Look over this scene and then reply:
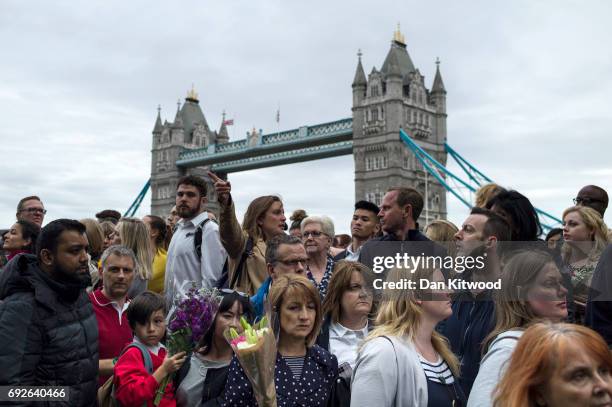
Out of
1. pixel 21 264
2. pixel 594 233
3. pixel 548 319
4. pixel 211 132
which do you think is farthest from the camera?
pixel 211 132

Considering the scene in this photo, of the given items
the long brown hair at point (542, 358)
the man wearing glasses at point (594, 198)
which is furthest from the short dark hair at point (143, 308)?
the man wearing glasses at point (594, 198)

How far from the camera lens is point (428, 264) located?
2729mm

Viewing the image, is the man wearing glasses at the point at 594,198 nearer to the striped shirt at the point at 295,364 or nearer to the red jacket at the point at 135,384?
the striped shirt at the point at 295,364

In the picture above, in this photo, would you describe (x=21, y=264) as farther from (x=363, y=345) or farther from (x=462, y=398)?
(x=462, y=398)

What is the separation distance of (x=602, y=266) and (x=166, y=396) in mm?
2297

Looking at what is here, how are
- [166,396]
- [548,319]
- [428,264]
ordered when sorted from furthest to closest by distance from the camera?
[166,396]
[428,264]
[548,319]

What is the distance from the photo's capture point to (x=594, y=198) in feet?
15.0

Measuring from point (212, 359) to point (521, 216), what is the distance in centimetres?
186

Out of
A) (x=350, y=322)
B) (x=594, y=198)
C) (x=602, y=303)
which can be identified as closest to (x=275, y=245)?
(x=350, y=322)

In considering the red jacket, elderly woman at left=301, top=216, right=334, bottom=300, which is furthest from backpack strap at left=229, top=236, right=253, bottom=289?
Answer: the red jacket

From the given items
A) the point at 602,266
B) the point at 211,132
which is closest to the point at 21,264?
the point at 602,266

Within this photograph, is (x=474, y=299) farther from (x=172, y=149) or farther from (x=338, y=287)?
(x=172, y=149)

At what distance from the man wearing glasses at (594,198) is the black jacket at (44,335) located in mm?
3613

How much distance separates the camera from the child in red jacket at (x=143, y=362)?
9.93ft
